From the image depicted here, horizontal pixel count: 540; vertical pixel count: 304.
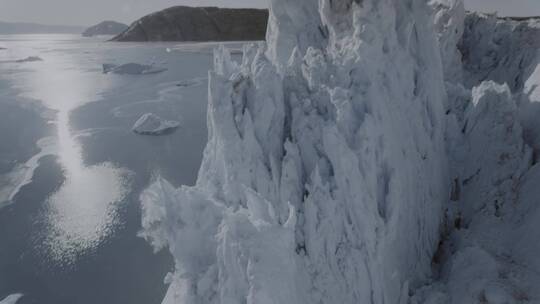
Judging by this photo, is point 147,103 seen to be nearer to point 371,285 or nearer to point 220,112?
point 220,112

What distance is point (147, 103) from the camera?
30.6 meters

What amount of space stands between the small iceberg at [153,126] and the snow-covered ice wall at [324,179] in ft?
48.4

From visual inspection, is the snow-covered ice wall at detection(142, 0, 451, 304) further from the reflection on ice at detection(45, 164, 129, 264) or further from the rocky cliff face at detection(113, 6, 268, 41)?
the rocky cliff face at detection(113, 6, 268, 41)

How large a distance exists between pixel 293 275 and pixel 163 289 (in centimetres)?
606

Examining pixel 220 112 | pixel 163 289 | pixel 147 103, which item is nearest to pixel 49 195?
pixel 163 289

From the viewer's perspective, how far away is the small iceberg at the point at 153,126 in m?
23.0

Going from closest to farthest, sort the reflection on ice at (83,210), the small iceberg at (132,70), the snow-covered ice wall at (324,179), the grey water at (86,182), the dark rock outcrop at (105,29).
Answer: the snow-covered ice wall at (324,179), the grey water at (86,182), the reflection on ice at (83,210), the small iceberg at (132,70), the dark rock outcrop at (105,29)

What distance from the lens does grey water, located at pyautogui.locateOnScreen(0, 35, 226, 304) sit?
1104 centimetres

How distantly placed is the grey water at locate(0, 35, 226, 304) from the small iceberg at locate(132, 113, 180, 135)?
19.1 inches

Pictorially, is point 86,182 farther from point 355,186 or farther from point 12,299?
point 355,186

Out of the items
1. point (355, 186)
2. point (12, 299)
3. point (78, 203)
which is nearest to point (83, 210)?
point (78, 203)

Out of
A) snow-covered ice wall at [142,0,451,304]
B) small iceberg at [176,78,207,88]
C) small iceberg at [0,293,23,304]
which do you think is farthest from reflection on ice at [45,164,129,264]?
small iceberg at [176,78,207,88]

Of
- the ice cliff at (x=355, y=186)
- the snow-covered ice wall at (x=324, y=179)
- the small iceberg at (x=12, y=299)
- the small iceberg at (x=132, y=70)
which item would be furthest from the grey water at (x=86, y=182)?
the small iceberg at (x=132, y=70)

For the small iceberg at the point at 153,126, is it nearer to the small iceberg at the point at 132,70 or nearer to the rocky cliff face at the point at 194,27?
the small iceberg at the point at 132,70
